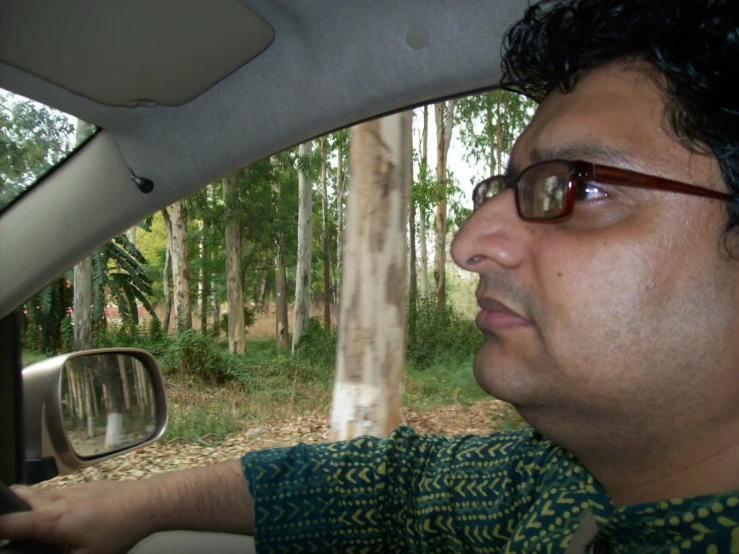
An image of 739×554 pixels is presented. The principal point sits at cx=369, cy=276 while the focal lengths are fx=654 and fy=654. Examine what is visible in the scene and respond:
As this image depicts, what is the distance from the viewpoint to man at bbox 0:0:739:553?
1056 mm

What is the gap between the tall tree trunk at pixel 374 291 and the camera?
14.2ft

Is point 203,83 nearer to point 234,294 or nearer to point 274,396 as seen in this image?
point 274,396

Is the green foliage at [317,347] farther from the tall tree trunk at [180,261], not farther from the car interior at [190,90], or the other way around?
the car interior at [190,90]

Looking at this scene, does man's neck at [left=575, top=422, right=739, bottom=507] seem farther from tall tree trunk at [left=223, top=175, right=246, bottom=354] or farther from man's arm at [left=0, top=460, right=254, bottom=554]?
tall tree trunk at [left=223, top=175, right=246, bottom=354]

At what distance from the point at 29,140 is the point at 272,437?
4873 mm

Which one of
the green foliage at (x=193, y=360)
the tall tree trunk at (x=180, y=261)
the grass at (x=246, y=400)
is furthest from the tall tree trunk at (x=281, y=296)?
the green foliage at (x=193, y=360)

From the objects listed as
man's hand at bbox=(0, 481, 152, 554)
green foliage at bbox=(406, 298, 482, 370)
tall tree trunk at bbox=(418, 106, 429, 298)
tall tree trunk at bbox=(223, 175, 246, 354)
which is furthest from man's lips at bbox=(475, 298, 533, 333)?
tall tree trunk at bbox=(223, 175, 246, 354)

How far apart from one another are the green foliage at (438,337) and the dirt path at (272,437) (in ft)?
13.5

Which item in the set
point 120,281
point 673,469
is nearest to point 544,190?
point 673,469

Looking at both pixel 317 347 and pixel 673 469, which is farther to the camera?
pixel 317 347

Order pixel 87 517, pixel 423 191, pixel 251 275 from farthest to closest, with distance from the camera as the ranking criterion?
pixel 251 275 → pixel 423 191 → pixel 87 517

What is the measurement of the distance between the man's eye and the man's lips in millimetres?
231

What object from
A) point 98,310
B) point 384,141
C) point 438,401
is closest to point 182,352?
point 98,310

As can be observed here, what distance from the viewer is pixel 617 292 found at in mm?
1057
